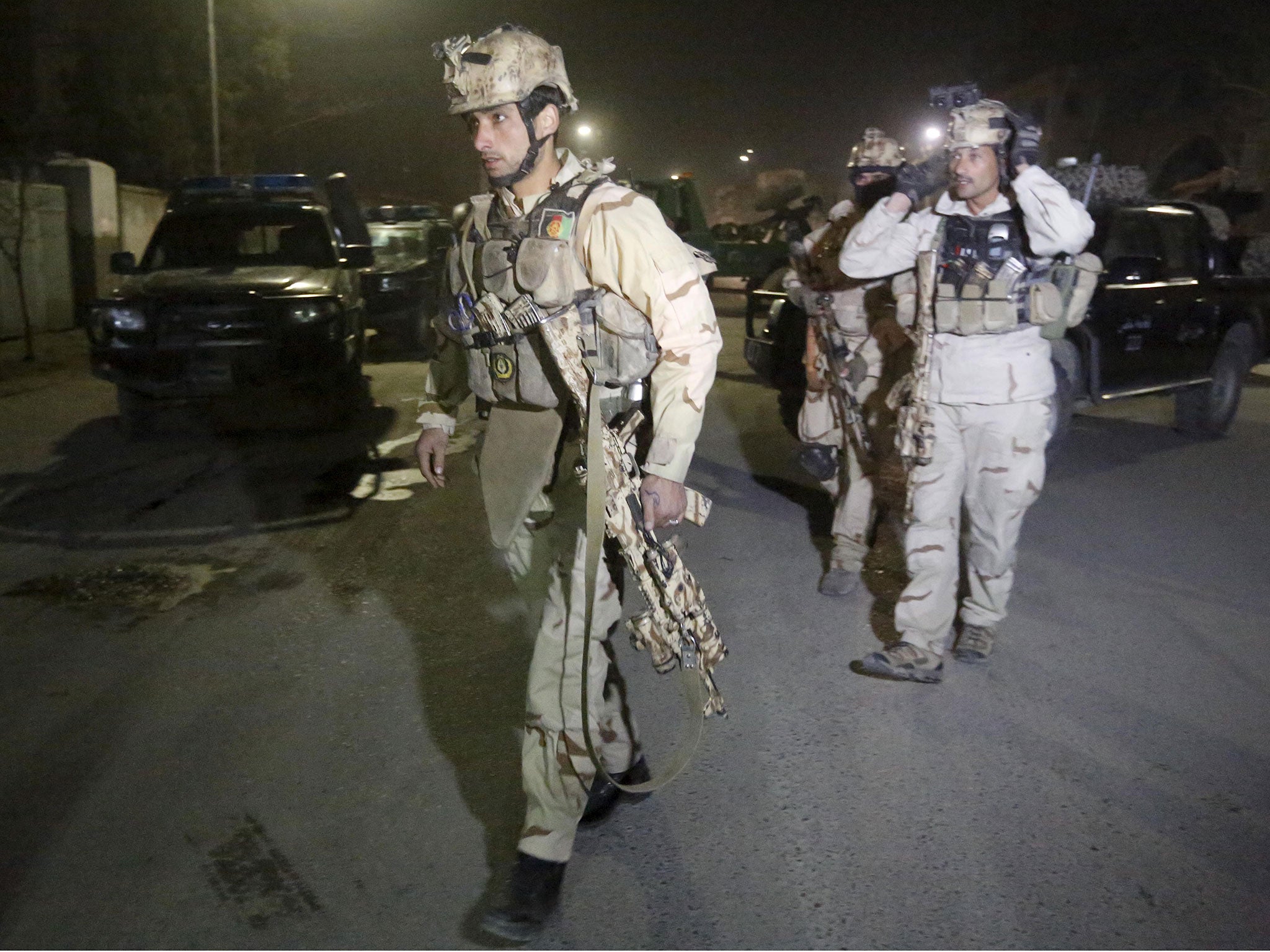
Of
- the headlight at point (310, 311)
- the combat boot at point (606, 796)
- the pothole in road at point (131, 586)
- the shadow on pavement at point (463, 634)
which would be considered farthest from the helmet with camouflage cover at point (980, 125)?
the headlight at point (310, 311)

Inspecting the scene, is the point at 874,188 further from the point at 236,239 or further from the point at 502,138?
the point at 236,239

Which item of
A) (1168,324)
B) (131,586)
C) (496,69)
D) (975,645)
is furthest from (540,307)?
(1168,324)

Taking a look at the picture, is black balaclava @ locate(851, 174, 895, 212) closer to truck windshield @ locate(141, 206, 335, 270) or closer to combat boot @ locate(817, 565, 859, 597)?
combat boot @ locate(817, 565, 859, 597)

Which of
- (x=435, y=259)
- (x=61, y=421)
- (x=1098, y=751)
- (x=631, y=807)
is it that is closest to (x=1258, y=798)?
(x=1098, y=751)

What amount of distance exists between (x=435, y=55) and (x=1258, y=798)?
312 centimetres

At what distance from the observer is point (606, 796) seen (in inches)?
125

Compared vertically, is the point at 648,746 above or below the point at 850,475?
below

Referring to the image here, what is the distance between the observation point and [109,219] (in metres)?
Answer: 17.5

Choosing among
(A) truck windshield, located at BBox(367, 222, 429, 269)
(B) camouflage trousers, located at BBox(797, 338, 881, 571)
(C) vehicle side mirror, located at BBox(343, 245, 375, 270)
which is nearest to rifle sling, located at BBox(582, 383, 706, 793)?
(B) camouflage trousers, located at BBox(797, 338, 881, 571)

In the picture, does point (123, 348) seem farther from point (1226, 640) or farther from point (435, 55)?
point (1226, 640)

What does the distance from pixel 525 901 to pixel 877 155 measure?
3681mm

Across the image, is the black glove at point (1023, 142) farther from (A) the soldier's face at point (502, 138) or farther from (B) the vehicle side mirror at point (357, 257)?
(B) the vehicle side mirror at point (357, 257)

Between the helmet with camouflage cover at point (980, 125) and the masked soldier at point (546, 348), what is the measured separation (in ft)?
5.38

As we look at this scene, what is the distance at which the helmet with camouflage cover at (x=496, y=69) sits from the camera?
257 cm
